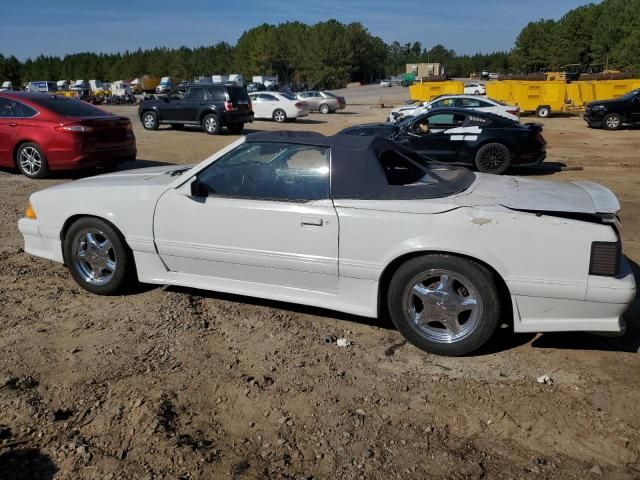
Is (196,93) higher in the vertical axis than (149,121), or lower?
higher

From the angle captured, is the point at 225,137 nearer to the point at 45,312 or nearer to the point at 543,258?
the point at 45,312

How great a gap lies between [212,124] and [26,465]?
1815 centimetres

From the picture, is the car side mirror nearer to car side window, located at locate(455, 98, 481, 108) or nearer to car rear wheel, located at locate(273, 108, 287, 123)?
car side window, located at locate(455, 98, 481, 108)

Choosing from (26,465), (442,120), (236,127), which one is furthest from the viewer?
(236,127)

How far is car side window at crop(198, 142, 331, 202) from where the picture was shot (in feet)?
12.9

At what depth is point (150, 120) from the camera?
69.6ft

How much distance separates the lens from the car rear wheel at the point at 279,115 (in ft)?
87.2

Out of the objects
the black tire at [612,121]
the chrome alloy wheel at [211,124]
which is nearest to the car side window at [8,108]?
the chrome alloy wheel at [211,124]

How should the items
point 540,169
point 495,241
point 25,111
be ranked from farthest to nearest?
point 540,169
point 25,111
point 495,241

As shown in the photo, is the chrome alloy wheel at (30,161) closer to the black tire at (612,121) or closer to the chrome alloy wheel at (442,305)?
the chrome alloy wheel at (442,305)

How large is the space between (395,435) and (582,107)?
29513mm

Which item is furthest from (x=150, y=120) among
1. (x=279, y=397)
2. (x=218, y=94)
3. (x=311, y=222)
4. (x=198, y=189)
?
(x=279, y=397)

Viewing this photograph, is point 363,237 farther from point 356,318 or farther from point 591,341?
point 591,341

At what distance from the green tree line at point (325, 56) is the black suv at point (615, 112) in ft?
192
